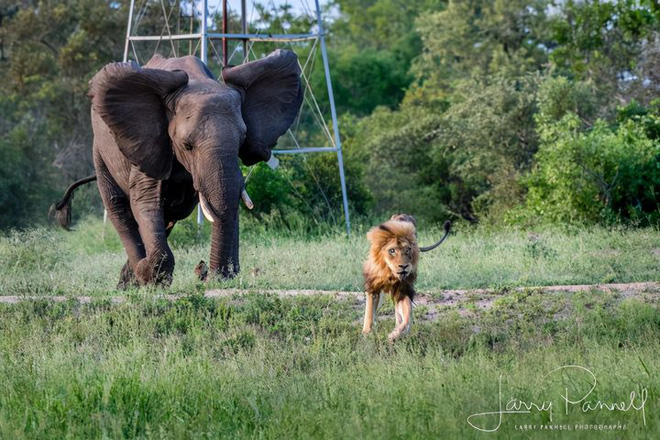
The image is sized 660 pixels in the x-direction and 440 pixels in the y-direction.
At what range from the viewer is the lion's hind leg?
8711 millimetres

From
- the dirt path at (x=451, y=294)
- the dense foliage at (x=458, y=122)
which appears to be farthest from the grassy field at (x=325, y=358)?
the dense foliage at (x=458, y=122)

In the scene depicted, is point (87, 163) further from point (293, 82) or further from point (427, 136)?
point (293, 82)

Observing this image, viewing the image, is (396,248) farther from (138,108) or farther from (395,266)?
(138,108)

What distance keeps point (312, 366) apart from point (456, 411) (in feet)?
6.88

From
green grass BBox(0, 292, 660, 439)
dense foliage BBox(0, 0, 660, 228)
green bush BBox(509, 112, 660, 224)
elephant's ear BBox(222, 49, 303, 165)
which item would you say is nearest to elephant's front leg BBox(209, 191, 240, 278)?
green grass BBox(0, 292, 660, 439)

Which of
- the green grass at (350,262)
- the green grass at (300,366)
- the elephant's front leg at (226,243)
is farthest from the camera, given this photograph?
the green grass at (350,262)

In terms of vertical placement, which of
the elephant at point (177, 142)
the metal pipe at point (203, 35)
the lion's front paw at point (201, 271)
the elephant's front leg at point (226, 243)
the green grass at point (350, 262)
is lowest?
the green grass at point (350, 262)

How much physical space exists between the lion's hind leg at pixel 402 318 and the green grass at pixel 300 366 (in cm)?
10

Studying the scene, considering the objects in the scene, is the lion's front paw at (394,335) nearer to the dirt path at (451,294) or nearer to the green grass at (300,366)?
the green grass at (300,366)

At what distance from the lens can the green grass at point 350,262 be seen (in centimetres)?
1190

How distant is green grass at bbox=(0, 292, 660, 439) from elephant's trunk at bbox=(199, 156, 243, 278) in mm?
1080

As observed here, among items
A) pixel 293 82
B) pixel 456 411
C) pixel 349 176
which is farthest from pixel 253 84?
pixel 349 176

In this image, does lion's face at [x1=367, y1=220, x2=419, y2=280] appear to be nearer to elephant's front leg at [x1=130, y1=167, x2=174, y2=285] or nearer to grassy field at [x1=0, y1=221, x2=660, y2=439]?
grassy field at [x1=0, y1=221, x2=660, y2=439]

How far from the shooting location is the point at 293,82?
13.0 metres
